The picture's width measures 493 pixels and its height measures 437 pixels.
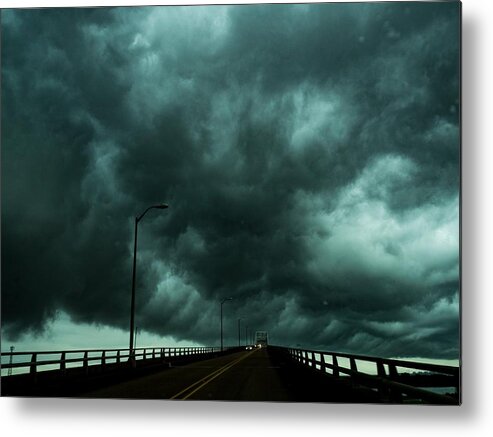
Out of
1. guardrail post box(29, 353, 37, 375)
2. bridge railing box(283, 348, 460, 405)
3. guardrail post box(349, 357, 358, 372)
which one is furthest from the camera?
guardrail post box(29, 353, 37, 375)

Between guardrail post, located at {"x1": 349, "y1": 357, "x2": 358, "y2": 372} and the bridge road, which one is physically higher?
guardrail post, located at {"x1": 349, "y1": 357, "x2": 358, "y2": 372}

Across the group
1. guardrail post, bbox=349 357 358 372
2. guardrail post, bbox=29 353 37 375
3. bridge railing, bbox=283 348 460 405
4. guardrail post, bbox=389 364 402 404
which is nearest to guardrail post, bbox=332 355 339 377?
guardrail post, bbox=349 357 358 372

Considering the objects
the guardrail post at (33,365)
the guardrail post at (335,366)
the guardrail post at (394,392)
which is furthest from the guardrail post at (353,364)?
the guardrail post at (33,365)

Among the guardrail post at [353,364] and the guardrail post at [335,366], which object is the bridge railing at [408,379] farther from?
the guardrail post at [335,366]

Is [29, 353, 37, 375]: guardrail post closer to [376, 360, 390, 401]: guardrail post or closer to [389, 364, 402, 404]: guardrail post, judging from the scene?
[376, 360, 390, 401]: guardrail post

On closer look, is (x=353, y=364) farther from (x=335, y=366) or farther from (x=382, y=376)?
(x=382, y=376)

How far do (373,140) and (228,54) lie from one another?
3568 mm

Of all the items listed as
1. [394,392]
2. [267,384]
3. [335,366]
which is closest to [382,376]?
[394,392]

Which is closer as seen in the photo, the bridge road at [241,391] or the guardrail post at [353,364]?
the bridge road at [241,391]

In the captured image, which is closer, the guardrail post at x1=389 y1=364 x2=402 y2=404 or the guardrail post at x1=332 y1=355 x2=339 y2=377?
the guardrail post at x1=389 y1=364 x2=402 y2=404

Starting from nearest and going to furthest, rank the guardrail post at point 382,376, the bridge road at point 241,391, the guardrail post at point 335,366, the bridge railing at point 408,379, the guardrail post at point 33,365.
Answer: the bridge railing at point 408,379 → the guardrail post at point 382,376 → the bridge road at point 241,391 → the guardrail post at point 33,365 → the guardrail post at point 335,366

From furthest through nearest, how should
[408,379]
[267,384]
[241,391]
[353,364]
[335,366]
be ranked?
1. [267,384]
2. [335,366]
3. [241,391]
4. [353,364]
5. [408,379]

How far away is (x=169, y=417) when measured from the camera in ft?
43.9

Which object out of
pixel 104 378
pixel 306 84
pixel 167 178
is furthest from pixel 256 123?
pixel 104 378
